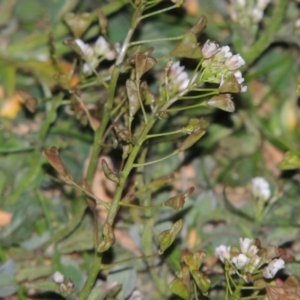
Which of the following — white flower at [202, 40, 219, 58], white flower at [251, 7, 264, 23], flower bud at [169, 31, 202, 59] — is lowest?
white flower at [251, 7, 264, 23]

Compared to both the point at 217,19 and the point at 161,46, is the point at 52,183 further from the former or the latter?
the point at 217,19

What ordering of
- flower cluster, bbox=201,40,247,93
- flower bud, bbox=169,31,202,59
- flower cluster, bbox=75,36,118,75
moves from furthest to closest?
1. flower cluster, bbox=75,36,118,75
2. flower bud, bbox=169,31,202,59
3. flower cluster, bbox=201,40,247,93

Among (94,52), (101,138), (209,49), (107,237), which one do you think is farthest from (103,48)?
(107,237)

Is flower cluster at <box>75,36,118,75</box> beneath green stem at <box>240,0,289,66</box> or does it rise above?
above

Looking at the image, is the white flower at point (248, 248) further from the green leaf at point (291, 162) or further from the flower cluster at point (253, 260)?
the green leaf at point (291, 162)

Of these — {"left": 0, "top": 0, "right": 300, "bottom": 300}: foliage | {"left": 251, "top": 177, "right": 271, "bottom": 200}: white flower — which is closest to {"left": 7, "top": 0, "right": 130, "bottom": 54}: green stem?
{"left": 0, "top": 0, "right": 300, "bottom": 300}: foliage

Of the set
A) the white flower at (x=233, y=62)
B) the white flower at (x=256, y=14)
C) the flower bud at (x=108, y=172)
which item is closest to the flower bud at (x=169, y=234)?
the flower bud at (x=108, y=172)

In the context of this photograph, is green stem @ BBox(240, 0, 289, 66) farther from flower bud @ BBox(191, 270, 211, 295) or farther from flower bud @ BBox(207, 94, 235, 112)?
flower bud @ BBox(191, 270, 211, 295)
